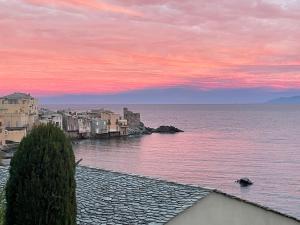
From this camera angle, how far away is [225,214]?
1552 centimetres

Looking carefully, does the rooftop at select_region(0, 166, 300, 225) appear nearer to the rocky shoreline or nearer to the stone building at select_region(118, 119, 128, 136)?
the stone building at select_region(118, 119, 128, 136)

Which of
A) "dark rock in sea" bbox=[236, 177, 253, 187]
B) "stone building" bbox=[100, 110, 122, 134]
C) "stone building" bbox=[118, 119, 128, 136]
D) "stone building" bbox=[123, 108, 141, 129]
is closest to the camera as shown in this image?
"dark rock in sea" bbox=[236, 177, 253, 187]

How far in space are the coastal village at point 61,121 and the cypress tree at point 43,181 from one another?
299ft

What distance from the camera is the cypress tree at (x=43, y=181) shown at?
11.6m

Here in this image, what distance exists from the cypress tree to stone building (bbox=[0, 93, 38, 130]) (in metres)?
110

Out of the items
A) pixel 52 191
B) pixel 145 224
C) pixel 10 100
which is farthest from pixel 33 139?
pixel 10 100

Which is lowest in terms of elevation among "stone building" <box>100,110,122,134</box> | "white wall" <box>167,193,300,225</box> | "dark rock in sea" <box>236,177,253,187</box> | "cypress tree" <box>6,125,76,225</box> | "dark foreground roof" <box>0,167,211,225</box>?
"dark rock in sea" <box>236,177,253,187</box>

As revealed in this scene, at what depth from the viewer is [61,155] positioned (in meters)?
11.8

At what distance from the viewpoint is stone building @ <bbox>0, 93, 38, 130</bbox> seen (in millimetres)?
120625

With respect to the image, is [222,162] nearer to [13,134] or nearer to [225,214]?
[13,134]

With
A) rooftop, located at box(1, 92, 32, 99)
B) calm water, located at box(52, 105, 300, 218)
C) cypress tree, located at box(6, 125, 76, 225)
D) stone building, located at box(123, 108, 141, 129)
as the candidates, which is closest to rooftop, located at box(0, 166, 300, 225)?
cypress tree, located at box(6, 125, 76, 225)

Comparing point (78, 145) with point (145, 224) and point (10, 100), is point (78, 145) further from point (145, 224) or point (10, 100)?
point (145, 224)

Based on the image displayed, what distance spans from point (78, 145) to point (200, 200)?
103m

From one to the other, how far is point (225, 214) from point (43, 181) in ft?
20.4
